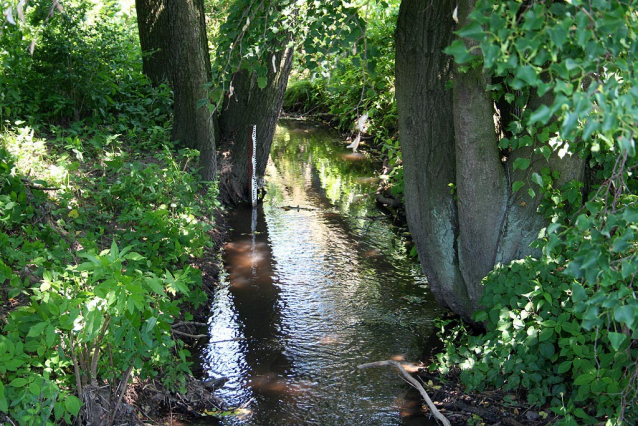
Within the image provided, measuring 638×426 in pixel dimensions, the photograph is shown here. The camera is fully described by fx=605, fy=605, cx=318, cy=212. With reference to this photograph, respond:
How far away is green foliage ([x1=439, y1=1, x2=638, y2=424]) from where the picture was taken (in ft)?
6.16

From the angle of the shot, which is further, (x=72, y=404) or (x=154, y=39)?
(x=154, y=39)

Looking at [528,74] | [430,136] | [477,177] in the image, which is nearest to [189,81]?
[430,136]

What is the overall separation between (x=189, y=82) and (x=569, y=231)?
19.7 ft

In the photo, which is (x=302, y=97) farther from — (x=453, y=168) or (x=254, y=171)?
(x=453, y=168)

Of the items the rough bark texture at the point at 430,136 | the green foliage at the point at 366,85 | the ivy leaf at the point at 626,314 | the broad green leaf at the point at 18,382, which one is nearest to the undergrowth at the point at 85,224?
the broad green leaf at the point at 18,382

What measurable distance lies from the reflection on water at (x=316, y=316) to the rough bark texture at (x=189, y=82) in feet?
4.24

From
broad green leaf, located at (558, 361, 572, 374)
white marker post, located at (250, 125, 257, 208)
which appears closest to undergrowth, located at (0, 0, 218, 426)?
white marker post, located at (250, 125, 257, 208)

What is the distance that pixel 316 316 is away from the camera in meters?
5.67

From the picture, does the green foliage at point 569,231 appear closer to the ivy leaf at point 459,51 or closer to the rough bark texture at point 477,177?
the ivy leaf at point 459,51

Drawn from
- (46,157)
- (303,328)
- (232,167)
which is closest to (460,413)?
(303,328)

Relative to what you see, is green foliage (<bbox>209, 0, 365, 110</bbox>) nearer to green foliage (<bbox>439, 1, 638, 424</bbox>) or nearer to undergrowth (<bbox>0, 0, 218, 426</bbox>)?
green foliage (<bbox>439, 1, 638, 424</bbox>)

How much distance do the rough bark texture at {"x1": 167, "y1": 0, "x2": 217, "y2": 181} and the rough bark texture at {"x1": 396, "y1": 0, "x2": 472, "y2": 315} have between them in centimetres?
331

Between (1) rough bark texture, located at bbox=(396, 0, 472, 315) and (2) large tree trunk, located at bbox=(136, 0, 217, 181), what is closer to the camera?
(1) rough bark texture, located at bbox=(396, 0, 472, 315)

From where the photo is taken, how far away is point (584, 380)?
3.53 meters
